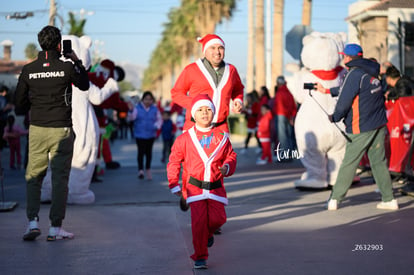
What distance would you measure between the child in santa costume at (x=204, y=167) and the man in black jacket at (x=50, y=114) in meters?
1.54

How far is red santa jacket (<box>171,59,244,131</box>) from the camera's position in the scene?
7.85 metres

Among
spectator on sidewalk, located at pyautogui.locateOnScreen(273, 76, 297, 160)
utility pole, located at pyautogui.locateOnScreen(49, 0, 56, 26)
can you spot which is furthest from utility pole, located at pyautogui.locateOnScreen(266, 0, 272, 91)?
utility pole, located at pyautogui.locateOnScreen(49, 0, 56, 26)

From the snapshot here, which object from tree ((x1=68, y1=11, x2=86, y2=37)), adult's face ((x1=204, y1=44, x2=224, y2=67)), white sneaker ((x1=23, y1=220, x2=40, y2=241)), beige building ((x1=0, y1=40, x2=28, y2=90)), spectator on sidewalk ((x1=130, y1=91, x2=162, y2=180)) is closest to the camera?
white sneaker ((x1=23, y1=220, x2=40, y2=241))

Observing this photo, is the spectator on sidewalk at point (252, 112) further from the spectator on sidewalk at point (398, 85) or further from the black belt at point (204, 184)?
the black belt at point (204, 184)

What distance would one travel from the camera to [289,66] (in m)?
13.3

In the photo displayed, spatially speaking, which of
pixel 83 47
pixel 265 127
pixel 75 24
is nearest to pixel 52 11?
pixel 265 127

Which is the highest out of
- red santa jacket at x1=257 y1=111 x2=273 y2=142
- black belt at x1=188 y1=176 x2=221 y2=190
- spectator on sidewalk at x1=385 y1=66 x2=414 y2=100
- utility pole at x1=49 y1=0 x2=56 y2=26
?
utility pole at x1=49 y1=0 x2=56 y2=26

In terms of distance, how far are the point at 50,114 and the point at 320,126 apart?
16.0 feet

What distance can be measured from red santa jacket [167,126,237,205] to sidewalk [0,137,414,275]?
2.01ft

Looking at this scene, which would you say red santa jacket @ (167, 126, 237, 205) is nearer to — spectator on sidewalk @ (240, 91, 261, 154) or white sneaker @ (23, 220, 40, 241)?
white sneaker @ (23, 220, 40, 241)

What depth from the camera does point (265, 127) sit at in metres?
17.2

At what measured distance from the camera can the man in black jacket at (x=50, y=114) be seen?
715 cm

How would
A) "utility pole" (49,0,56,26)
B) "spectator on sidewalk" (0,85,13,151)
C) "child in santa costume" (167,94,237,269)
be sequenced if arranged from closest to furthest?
"child in santa costume" (167,94,237,269), "spectator on sidewalk" (0,85,13,151), "utility pole" (49,0,56,26)

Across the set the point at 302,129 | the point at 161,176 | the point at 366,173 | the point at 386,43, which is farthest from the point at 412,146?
the point at 386,43
